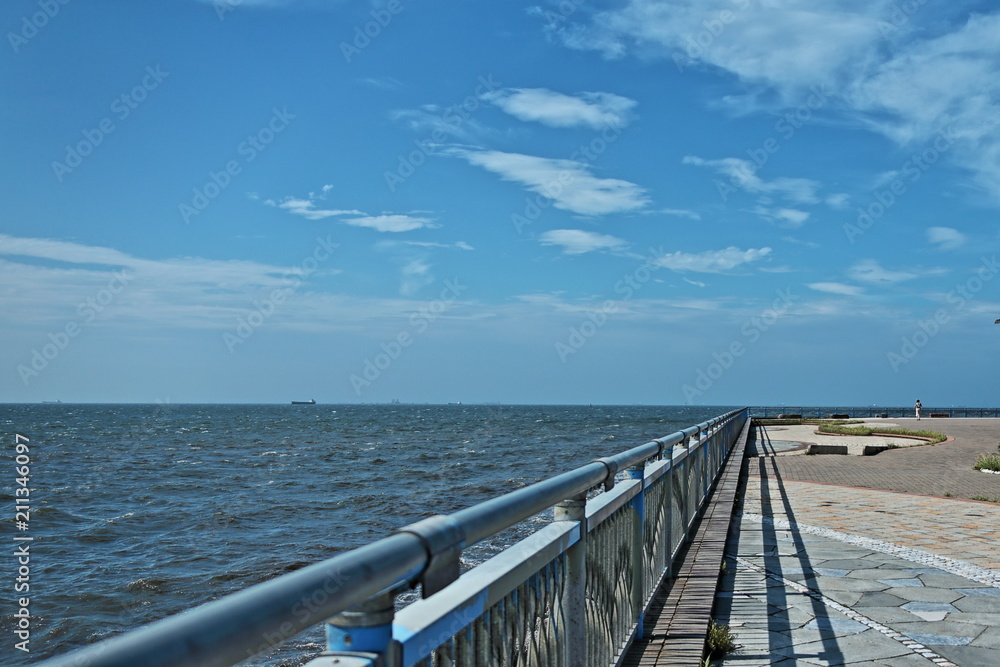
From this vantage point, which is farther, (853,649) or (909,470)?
(909,470)

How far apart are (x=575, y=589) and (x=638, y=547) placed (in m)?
1.88

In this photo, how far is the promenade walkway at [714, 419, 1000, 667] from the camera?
5332mm

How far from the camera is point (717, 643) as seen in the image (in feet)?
17.0

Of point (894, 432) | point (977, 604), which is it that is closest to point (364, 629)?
point (977, 604)

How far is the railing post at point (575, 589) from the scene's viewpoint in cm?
325

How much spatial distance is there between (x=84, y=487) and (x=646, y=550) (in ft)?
95.1

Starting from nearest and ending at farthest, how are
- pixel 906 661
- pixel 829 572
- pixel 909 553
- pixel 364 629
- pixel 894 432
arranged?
pixel 364 629 < pixel 906 661 < pixel 829 572 < pixel 909 553 < pixel 894 432

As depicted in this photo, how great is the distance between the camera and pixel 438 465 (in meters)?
36.1

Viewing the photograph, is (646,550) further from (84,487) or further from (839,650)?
(84,487)

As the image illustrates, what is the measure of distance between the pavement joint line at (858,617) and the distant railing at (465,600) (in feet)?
6.23

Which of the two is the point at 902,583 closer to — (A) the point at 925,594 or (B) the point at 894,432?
(A) the point at 925,594

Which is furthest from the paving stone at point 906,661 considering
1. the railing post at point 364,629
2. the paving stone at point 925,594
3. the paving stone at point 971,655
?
the railing post at point 364,629

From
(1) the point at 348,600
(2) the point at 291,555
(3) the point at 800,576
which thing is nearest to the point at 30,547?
(2) the point at 291,555

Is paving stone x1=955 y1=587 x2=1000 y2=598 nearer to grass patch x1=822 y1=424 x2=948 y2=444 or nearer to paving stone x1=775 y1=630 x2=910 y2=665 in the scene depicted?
paving stone x1=775 y1=630 x2=910 y2=665
